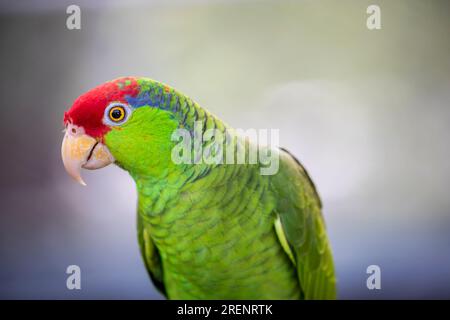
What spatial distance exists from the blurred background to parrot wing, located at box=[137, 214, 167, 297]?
0.98ft

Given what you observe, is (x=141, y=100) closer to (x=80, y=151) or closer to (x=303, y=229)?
(x=80, y=151)

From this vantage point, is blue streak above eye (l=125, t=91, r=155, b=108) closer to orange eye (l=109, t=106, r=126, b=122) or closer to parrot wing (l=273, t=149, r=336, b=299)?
orange eye (l=109, t=106, r=126, b=122)

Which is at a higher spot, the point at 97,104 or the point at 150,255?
the point at 97,104

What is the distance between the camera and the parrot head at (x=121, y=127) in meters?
0.79

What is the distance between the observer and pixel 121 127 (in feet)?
2.63

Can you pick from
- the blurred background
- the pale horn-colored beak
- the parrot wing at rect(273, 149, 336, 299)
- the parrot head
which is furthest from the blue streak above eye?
the blurred background

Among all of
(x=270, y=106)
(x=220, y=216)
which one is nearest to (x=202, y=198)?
(x=220, y=216)

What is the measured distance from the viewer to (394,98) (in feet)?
4.22

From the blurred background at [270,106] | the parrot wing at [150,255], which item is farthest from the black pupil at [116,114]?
the blurred background at [270,106]

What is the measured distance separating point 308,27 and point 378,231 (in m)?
0.71

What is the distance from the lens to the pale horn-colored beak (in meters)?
0.80

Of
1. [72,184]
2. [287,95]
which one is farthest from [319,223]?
[72,184]

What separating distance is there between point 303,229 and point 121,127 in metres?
0.49

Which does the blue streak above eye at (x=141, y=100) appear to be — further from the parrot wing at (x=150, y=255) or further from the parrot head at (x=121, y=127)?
the parrot wing at (x=150, y=255)
